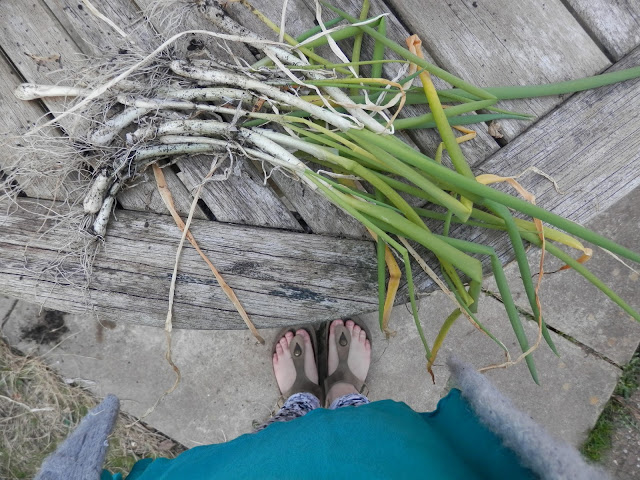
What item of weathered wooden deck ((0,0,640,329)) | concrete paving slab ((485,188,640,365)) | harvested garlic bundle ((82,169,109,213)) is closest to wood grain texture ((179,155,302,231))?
weathered wooden deck ((0,0,640,329))

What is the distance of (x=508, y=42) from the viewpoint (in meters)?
1.04

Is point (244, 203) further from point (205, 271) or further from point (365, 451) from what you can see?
point (365, 451)

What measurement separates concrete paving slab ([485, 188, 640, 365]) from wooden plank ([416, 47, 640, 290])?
0.77 m

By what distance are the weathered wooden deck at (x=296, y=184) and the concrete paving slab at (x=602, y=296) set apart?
2.67ft

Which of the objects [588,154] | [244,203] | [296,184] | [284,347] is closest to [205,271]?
[244,203]

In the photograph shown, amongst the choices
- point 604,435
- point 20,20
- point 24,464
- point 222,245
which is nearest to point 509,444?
point 222,245

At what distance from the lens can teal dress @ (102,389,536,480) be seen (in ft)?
2.92

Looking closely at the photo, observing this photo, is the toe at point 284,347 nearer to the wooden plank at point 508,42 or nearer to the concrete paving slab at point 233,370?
the concrete paving slab at point 233,370

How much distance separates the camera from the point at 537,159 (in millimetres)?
1016

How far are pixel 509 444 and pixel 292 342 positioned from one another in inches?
40.8

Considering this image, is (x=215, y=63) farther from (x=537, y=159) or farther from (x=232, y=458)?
(x=232, y=458)

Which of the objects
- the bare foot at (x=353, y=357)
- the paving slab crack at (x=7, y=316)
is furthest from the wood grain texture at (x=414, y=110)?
the paving slab crack at (x=7, y=316)

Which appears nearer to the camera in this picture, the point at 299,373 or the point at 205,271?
the point at 205,271

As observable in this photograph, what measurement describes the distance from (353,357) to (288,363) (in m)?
0.25
